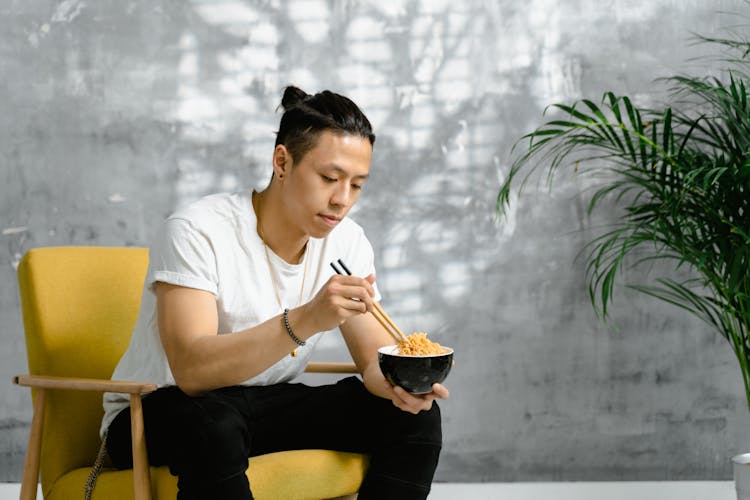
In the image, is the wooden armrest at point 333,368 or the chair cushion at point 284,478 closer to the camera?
the chair cushion at point 284,478

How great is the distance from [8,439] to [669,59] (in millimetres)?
2633

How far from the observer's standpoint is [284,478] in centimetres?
171

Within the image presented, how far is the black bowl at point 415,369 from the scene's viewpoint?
162 cm

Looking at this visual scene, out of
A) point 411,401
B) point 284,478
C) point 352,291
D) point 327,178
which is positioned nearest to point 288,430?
point 284,478

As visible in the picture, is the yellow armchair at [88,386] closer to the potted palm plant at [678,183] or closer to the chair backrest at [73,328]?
the chair backrest at [73,328]

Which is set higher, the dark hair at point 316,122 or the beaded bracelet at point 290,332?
the dark hair at point 316,122

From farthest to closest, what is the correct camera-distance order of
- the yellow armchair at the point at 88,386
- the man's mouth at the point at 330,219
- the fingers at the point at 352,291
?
the man's mouth at the point at 330,219 → the yellow armchair at the point at 88,386 → the fingers at the point at 352,291

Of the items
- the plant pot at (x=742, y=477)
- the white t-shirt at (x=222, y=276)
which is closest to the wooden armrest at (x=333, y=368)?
the white t-shirt at (x=222, y=276)

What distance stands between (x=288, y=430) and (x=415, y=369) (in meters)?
0.37

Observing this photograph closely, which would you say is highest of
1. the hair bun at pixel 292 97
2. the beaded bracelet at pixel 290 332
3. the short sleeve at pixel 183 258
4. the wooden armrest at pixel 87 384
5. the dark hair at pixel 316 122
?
the hair bun at pixel 292 97

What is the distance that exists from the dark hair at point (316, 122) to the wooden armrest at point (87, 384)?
57 cm

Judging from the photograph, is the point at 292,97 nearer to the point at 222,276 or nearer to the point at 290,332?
the point at 222,276

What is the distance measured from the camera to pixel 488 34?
291cm

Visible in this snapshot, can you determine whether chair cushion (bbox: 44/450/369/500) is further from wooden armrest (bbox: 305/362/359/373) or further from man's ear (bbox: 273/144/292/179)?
man's ear (bbox: 273/144/292/179)
